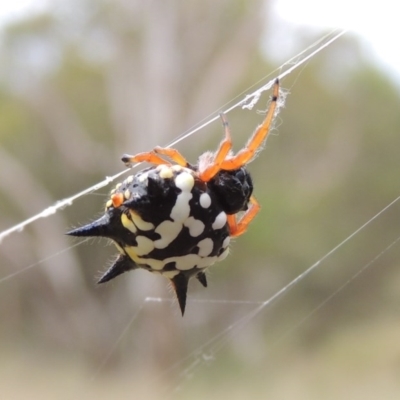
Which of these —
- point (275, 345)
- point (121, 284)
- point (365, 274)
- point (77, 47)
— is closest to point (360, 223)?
point (365, 274)

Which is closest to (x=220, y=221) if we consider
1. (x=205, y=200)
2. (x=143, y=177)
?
(x=205, y=200)

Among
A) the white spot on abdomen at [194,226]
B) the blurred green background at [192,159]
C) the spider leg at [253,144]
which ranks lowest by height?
the white spot on abdomen at [194,226]

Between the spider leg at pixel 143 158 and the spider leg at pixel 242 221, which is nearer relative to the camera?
the spider leg at pixel 143 158

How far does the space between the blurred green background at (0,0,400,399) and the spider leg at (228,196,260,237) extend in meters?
1.15

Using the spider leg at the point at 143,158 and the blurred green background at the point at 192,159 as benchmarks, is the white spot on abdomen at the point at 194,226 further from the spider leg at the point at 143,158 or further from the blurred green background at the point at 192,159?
the blurred green background at the point at 192,159

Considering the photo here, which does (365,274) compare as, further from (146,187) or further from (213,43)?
(213,43)

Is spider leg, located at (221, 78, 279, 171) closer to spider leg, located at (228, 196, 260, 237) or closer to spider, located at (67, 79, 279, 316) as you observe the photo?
spider, located at (67, 79, 279, 316)


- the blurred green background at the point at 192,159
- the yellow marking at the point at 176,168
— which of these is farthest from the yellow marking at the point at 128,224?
the blurred green background at the point at 192,159

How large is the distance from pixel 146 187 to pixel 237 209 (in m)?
0.21

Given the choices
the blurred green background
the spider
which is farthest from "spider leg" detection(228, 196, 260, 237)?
the blurred green background

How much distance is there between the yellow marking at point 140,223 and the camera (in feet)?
2.67

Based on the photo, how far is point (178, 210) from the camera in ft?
2.69

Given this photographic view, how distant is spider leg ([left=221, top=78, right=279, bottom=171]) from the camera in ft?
2.97

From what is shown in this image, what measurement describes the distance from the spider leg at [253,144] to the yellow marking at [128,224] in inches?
8.0
